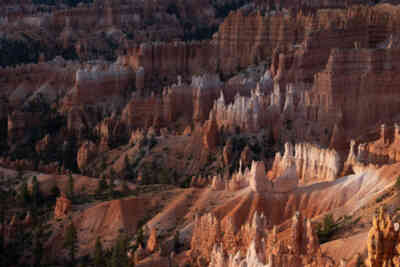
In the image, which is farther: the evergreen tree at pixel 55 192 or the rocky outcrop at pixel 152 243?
the evergreen tree at pixel 55 192

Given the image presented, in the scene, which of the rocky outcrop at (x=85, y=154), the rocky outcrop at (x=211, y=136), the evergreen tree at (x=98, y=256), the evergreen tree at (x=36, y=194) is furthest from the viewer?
the rocky outcrop at (x=85, y=154)

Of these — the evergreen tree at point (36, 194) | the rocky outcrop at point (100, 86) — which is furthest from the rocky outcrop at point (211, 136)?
the rocky outcrop at point (100, 86)

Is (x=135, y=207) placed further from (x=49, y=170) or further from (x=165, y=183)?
(x=49, y=170)

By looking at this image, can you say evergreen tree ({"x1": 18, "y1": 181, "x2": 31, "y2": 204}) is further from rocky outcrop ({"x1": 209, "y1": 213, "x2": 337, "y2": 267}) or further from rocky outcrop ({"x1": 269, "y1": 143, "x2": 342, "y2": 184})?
rocky outcrop ({"x1": 209, "y1": 213, "x2": 337, "y2": 267})

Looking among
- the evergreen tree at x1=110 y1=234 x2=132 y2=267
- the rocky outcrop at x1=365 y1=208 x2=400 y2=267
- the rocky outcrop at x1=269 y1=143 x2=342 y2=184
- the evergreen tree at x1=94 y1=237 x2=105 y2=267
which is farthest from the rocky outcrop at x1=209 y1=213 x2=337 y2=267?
the rocky outcrop at x1=269 y1=143 x2=342 y2=184

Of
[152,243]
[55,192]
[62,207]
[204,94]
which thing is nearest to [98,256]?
[152,243]

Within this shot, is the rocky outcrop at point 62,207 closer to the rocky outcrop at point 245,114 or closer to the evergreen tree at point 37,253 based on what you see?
the evergreen tree at point 37,253

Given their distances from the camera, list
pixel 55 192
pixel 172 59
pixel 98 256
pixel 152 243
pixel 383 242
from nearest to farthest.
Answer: pixel 383 242 < pixel 98 256 < pixel 152 243 < pixel 55 192 < pixel 172 59

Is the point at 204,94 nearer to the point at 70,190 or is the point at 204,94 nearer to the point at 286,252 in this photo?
the point at 70,190
